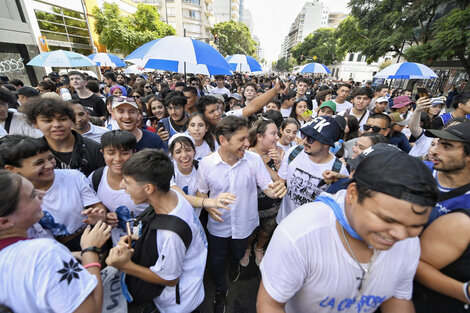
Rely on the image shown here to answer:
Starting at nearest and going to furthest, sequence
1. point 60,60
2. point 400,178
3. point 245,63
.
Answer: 1. point 400,178
2. point 60,60
3. point 245,63

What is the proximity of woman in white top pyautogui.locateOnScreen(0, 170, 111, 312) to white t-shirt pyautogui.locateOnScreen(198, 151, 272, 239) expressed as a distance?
142 cm

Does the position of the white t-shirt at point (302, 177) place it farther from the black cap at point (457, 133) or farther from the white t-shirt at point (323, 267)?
the white t-shirt at point (323, 267)

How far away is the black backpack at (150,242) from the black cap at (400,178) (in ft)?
4.16

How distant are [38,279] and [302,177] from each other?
243 cm

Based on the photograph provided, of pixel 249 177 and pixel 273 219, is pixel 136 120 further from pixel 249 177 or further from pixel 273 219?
pixel 273 219

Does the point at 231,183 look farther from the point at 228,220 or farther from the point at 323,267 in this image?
the point at 323,267

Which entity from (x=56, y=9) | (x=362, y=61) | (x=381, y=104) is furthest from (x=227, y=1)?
Result: (x=381, y=104)

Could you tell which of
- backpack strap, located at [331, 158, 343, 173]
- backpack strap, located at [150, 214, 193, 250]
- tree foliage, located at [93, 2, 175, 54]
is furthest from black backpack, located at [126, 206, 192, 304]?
tree foliage, located at [93, 2, 175, 54]

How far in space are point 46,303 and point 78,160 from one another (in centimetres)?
189

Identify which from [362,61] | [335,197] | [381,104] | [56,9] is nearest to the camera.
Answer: [335,197]

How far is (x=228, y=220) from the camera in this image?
2564 millimetres

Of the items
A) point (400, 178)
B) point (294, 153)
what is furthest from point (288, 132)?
point (400, 178)

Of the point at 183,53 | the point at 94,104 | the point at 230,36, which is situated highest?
the point at 230,36

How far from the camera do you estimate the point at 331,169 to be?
7.93 ft
